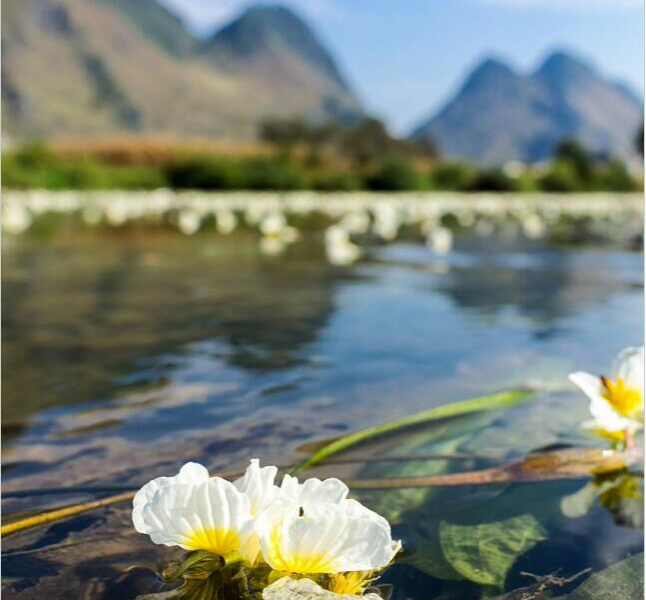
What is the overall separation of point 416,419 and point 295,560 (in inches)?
26.7

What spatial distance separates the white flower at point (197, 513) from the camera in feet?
2.53

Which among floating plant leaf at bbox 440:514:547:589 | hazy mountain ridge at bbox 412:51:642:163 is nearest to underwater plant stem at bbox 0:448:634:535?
floating plant leaf at bbox 440:514:547:589

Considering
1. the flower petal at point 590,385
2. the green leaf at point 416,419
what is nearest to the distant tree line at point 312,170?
the green leaf at point 416,419

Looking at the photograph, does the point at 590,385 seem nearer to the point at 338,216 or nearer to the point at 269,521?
the point at 269,521

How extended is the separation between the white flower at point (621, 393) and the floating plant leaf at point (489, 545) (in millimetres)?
171

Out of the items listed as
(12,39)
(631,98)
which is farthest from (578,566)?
(631,98)

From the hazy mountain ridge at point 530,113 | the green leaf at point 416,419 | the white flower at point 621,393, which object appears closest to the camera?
the white flower at point 621,393

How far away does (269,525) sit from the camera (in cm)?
77

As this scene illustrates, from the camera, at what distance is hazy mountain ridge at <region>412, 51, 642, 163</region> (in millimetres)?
159875

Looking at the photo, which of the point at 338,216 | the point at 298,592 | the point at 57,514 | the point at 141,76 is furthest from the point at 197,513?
the point at 141,76

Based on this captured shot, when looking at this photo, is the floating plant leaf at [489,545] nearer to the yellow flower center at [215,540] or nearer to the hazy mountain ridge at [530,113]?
the yellow flower center at [215,540]

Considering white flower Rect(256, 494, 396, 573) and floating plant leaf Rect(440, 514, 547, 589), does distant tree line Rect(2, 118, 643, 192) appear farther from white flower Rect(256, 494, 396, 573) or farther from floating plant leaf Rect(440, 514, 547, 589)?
white flower Rect(256, 494, 396, 573)

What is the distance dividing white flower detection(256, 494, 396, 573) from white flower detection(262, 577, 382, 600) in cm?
1

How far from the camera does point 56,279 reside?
4.09 meters
